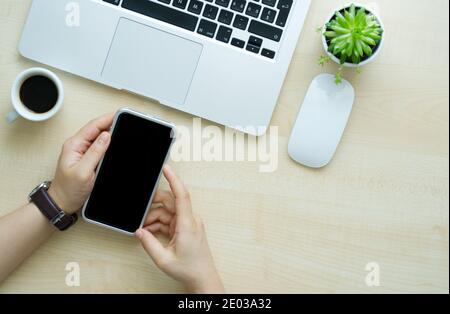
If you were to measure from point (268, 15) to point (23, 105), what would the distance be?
1.42 feet

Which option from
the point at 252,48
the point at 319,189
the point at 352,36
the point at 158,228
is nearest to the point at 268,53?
the point at 252,48

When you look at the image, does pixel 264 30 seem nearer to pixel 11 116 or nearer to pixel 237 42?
pixel 237 42

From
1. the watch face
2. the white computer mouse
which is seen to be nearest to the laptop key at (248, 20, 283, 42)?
the white computer mouse

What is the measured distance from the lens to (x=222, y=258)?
2.53ft

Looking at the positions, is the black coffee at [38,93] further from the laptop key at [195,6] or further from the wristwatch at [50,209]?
the laptop key at [195,6]

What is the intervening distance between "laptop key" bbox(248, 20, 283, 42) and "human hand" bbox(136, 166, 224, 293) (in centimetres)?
27

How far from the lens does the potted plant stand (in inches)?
26.9

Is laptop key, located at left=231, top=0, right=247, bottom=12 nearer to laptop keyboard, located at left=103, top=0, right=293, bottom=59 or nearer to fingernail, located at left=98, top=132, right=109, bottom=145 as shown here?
laptop keyboard, located at left=103, top=0, right=293, bottom=59

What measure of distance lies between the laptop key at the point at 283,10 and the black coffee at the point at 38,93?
39 centimetres

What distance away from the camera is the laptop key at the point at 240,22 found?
724 millimetres

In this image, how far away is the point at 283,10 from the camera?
73cm

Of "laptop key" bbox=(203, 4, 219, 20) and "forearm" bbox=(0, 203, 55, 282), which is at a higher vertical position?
"laptop key" bbox=(203, 4, 219, 20)

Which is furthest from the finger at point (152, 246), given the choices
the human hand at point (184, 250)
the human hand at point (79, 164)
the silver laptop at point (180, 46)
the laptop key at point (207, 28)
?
the laptop key at point (207, 28)
